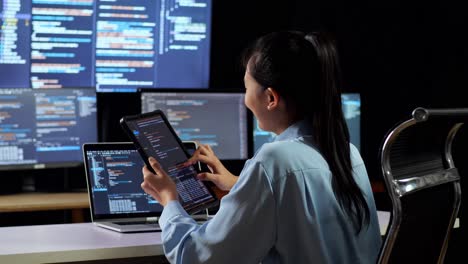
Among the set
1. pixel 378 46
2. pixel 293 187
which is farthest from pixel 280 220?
pixel 378 46

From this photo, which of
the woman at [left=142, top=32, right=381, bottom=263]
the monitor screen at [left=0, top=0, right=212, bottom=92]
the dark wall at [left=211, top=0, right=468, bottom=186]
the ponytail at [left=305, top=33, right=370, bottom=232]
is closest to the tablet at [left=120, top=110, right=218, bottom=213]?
the woman at [left=142, top=32, right=381, bottom=263]

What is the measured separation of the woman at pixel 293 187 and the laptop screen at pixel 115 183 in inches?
24.0

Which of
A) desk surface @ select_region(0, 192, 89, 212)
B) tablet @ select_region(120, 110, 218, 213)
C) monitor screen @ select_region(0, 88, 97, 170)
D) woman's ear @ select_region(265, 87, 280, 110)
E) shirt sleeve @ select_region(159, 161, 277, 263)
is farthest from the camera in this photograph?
monitor screen @ select_region(0, 88, 97, 170)

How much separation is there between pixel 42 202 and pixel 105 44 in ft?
4.28

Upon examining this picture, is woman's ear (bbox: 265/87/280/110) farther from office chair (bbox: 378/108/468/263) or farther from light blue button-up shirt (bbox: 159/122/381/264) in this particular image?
office chair (bbox: 378/108/468/263)

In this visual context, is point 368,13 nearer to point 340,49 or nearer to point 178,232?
point 340,49

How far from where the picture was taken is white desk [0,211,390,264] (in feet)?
7.22

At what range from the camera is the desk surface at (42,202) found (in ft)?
12.0

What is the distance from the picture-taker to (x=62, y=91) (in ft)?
13.2

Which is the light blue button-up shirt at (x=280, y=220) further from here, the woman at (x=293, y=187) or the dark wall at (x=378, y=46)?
the dark wall at (x=378, y=46)

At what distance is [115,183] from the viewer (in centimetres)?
271

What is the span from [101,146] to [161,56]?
222cm

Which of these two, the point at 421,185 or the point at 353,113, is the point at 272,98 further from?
the point at 353,113

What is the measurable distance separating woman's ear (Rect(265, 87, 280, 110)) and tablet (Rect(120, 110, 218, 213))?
52 cm
